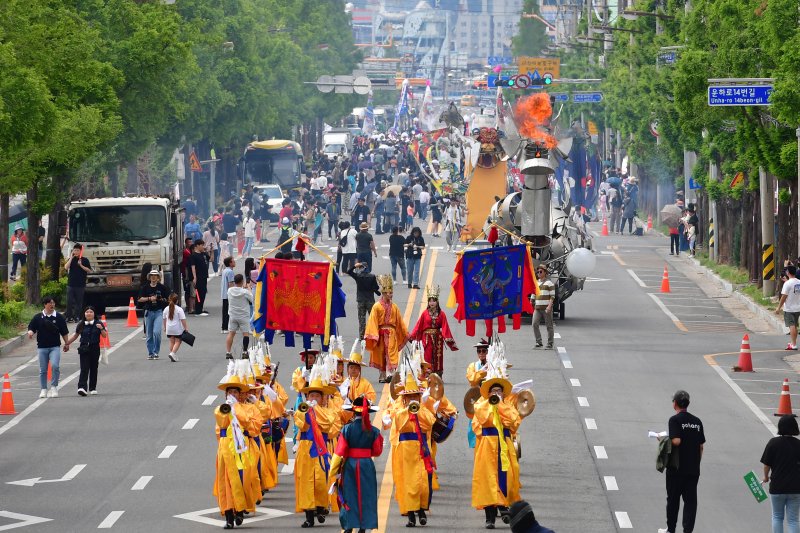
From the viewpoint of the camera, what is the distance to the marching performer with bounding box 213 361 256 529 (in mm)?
19125

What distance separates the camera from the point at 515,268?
2694cm

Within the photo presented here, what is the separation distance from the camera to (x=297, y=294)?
25.6 meters

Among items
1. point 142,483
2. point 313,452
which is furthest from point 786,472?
point 142,483

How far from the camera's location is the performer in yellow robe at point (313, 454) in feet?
63.2

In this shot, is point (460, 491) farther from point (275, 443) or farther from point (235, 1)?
point (235, 1)

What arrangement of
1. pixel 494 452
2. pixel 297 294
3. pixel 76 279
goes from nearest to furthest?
pixel 494 452
pixel 297 294
pixel 76 279

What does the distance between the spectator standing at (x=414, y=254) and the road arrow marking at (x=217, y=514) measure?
23369 mm

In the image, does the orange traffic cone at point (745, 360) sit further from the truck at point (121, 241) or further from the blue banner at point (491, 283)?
the truck at point (121, 241)

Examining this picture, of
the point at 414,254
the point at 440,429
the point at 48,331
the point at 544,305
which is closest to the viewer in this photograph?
the point at 440,429

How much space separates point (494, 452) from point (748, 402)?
10122mm

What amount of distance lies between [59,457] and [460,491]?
5824mm

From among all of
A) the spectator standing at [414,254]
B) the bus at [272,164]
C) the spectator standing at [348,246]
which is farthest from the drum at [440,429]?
the bus at [272,164]

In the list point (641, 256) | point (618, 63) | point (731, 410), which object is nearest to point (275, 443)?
point (731, 410)

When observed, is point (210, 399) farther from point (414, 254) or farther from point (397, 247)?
point (397, 247)
